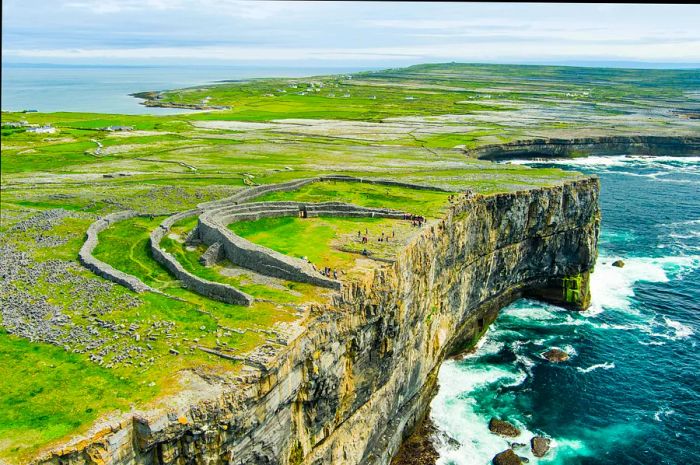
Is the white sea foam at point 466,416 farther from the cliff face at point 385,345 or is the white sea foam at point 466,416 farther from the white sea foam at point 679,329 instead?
the white sea foam at point 679,329

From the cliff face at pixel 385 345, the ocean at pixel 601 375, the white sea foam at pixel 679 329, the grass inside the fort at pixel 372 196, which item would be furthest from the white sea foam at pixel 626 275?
the grass inside the fort at pixel 372 196

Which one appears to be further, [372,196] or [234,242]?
[372,196]

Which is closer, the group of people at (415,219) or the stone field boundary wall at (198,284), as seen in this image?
the stone field boundary wall at (198,284)

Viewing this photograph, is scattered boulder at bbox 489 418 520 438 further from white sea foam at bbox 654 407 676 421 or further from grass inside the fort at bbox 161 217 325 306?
grass inside the fort at bbox 161 217 325 306

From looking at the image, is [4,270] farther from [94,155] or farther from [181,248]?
[94,155]

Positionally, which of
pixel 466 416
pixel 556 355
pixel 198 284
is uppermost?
pixel 198 284

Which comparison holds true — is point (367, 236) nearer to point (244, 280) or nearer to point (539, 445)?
point (244, 280)

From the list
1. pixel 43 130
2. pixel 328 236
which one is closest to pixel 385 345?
pixel 328 236
